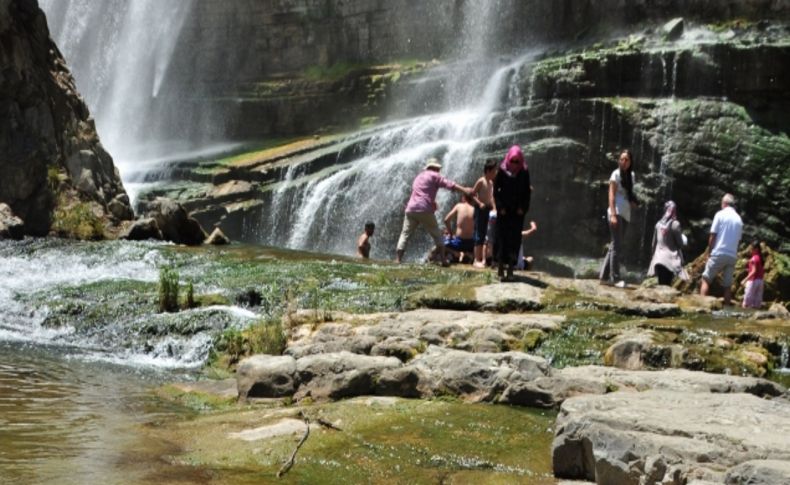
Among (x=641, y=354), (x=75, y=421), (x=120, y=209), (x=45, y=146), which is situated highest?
(x=45, y=146)

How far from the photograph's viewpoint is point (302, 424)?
646cm

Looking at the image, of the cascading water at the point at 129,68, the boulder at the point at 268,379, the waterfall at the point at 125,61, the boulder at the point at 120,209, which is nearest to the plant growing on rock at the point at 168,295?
the boulder at the point at 268,379

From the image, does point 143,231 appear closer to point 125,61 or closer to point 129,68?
point 129,68

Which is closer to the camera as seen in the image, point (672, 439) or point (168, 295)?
point (672, 439)

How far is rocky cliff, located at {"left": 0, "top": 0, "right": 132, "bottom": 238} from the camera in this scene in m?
21.5

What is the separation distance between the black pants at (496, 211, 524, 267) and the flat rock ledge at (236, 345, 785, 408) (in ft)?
13.4

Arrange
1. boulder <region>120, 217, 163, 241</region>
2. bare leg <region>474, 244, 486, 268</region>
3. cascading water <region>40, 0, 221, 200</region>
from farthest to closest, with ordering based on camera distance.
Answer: cascading water <region>40, 0, 221, 200</region> < boulder <region>120, 217, 163, 241</region> < bare leg <region>474, 244, 486, 268</region>

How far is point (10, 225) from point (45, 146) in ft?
9.78

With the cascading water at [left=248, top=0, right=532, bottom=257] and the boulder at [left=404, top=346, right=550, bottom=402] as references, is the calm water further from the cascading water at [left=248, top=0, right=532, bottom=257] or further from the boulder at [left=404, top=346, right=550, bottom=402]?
the cascading water at [left=248, top=0, right=532, bottom=257]

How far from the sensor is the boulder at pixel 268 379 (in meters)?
7.79

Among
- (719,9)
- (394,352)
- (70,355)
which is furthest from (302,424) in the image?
(719,9)

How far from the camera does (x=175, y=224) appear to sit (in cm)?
2094

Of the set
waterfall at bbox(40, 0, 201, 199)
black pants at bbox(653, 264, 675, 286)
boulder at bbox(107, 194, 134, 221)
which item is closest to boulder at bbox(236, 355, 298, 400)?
black pants at bbox(653, 264, 675, 286)

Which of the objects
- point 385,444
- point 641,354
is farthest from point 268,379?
point 641,354
